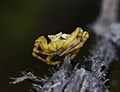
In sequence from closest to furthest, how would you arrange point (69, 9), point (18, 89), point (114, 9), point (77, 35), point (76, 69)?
point (76, 69)
point (77, 35)
point (114, 9)
point (18, 89)
point (69, 9)

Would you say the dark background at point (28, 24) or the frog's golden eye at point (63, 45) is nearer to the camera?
the frog's golden eye at point (63, 45)

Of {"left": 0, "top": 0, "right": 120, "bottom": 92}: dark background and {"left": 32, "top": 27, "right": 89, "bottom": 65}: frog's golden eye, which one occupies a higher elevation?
{"left": 0, "top": 0, "right": 120, "bottom": 92}: dark background

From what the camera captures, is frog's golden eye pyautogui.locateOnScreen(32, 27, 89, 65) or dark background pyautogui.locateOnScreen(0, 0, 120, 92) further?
dark background pyautogui.locateOnScreen(0, 0, 120, 92)

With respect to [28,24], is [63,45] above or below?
below

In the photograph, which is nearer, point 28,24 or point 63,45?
point 63,45

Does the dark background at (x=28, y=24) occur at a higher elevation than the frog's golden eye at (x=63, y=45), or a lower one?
higher

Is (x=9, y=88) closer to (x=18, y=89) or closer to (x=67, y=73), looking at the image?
(x=18, y=89)

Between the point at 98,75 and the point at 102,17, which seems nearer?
the point at 98,75

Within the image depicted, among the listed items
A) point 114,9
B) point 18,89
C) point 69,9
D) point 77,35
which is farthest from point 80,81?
point 69,9
